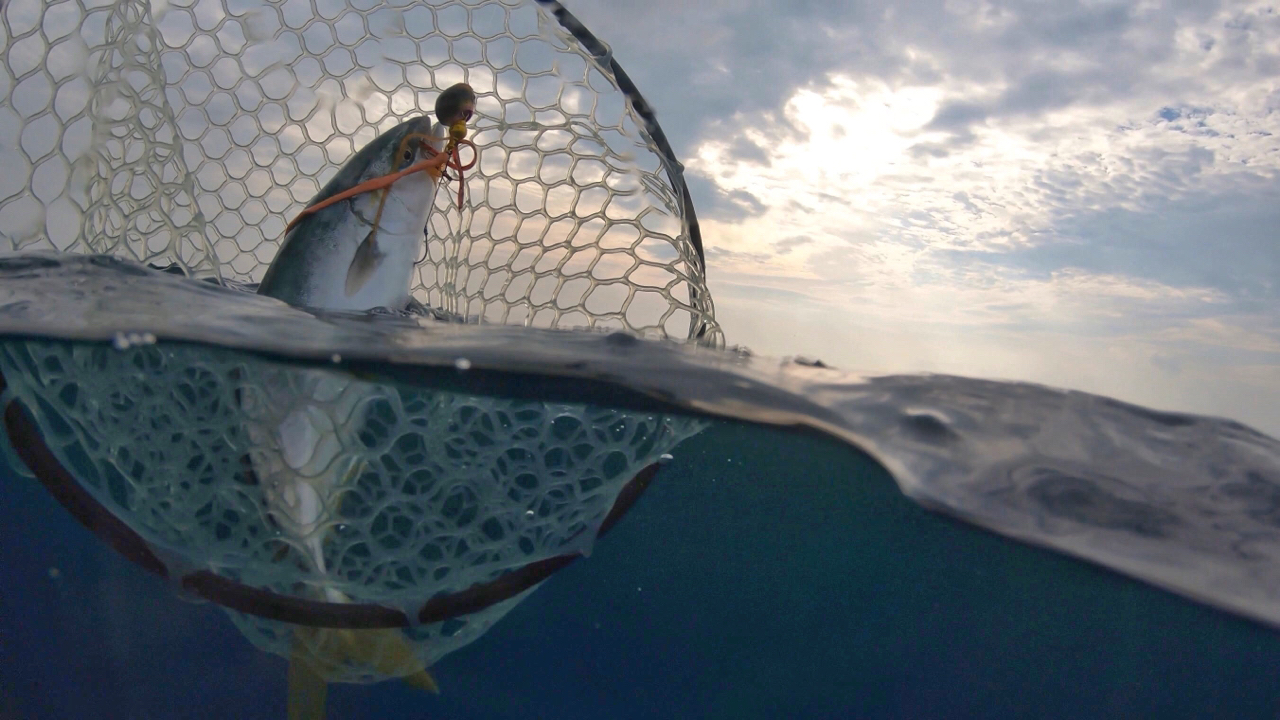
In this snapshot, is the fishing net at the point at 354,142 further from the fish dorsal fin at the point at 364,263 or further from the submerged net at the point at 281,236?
the fish dorsal fin at the point at 364,263

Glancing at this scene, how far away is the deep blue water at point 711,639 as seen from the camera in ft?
21.9

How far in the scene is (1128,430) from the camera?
7.67 feet

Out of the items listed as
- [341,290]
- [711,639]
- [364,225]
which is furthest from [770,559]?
[364,225]

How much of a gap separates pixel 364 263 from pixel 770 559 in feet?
20.5

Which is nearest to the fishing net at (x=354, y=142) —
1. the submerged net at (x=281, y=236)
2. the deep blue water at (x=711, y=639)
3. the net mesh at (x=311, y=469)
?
the submerged net at (x=281, y=236)

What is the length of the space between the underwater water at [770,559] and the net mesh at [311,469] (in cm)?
12

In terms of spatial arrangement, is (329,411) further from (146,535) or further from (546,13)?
(546,13)

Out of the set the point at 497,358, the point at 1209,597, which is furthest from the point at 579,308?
the point at 1209,597

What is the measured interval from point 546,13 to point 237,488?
231cm

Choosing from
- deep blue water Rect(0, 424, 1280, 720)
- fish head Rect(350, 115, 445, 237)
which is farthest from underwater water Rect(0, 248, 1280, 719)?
fish head Rect(350, 115, 445, 237)

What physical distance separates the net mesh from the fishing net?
2.07ft

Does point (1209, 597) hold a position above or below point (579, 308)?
below

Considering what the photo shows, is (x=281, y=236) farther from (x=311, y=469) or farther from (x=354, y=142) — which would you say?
(x=311, y=469)

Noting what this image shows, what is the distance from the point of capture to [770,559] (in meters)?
7.85
